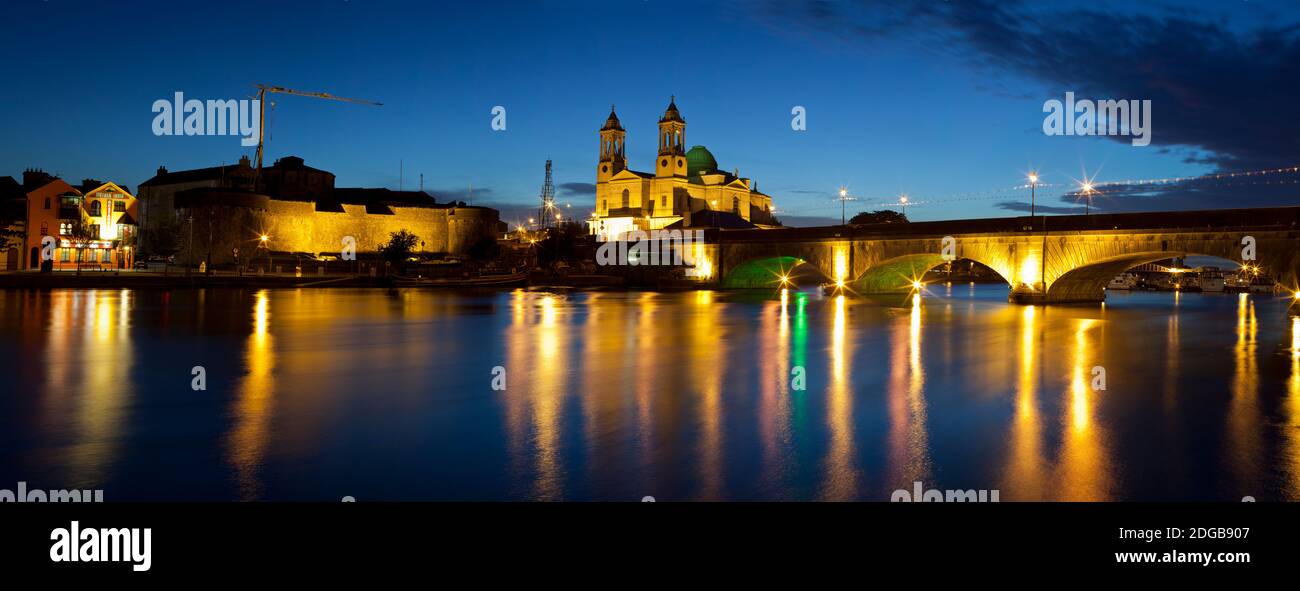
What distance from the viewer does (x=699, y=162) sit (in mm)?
124188

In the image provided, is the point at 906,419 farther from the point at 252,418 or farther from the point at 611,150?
the point at 611,150

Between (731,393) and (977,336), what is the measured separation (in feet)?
53.3

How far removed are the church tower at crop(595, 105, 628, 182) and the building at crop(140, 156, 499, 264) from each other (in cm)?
2506

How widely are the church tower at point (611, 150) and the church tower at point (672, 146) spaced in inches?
353

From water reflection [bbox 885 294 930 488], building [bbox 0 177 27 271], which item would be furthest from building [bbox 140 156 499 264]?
water reflection [bbox 885 294 930 488]

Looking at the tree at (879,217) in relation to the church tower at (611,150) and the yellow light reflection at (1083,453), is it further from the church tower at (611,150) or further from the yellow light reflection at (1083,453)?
the yellow light reflection at (1083,453)

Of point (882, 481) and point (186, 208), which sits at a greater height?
point (186, 208)

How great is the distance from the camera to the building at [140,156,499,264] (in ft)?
247

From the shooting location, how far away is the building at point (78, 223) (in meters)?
64.7
